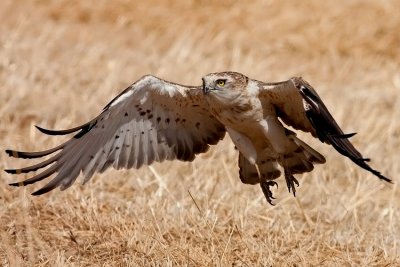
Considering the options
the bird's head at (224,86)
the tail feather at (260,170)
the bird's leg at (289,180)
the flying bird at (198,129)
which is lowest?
the bird's leg at (289,180)

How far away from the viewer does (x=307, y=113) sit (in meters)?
5.52

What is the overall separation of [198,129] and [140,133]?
1.25 ft

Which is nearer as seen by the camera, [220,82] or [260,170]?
[220,82]

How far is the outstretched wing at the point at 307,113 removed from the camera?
5.34 m

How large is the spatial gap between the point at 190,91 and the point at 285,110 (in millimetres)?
602

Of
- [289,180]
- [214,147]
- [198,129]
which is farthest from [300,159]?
[214,147]

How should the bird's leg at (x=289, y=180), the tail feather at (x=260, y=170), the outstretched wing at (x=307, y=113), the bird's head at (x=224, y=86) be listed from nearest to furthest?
the outstretched wing at (x=307, y=113) → the bird's head at (x=224, y=86) → the bird's leg at (x=289, y=180) → the tail feather at (x=260, y=170)

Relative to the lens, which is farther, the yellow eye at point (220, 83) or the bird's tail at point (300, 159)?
the bird's tail at point (300, 159)

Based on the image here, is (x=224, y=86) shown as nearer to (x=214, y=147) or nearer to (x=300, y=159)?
(x=300, y=159)

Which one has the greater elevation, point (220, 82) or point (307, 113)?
point (220, 82)

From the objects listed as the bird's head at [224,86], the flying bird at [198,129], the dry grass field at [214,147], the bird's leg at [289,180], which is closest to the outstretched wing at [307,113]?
the flying bird at [198,129]

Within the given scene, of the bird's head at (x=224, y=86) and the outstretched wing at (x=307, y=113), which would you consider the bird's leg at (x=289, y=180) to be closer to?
the outstretched wing at (x=307, y=113)

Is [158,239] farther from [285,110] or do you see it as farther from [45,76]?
[45,76]

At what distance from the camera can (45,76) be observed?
10.2 m
